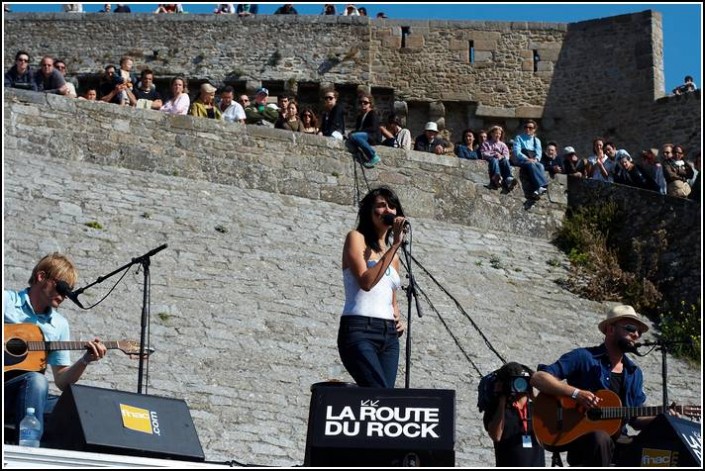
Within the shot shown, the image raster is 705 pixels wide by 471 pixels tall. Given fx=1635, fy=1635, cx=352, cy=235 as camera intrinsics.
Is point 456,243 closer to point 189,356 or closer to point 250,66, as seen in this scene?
point 189,356

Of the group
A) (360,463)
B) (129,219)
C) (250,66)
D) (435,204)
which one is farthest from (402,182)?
(360,463)

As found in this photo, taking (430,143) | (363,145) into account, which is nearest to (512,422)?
(363,145)

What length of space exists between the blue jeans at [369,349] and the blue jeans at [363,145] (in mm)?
9831

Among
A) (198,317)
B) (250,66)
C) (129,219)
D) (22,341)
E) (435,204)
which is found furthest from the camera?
(250,66)

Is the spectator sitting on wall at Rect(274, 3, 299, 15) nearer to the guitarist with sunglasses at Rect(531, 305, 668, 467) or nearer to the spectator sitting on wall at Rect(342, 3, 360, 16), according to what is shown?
the spectator sitting on wall at Rect(342, 3, 360, 16)

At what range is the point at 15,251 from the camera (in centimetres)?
1420

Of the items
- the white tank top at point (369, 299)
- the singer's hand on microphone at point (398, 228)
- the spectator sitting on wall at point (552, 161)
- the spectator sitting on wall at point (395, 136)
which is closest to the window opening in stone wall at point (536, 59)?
the spectator sitting on wall at point (552, 161)

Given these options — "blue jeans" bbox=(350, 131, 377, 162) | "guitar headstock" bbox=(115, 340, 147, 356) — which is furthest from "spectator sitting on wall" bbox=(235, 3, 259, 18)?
"guitar headstock" bbox=(115, 340, 147, 356)

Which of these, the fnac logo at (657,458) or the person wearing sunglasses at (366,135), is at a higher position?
the person wearing sunglasses at (366,135)

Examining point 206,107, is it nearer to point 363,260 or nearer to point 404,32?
point 404,32

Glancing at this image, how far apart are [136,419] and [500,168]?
37.3ft

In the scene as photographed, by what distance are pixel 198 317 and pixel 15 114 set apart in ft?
14.4

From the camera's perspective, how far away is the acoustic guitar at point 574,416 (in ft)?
28.1

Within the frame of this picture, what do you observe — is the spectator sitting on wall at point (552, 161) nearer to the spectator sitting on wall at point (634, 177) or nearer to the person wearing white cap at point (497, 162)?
the person wearing white cap at point (497, 162)
